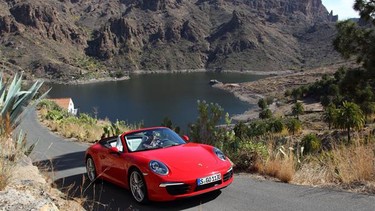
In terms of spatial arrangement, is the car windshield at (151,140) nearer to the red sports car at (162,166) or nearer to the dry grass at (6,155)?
the red sports car at (162,166)

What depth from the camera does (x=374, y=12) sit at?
19.8 m

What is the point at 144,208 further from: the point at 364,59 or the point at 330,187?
the point at 364,59

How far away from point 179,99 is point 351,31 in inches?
4168

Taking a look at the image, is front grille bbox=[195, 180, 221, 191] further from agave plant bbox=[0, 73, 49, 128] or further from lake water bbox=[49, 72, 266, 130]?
lake water bbox=[49, 72, 266, 130]

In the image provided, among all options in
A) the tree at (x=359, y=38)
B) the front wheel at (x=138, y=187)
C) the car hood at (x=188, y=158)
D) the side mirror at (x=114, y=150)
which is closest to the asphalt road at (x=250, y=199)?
the front wheel at (x=138, y=187)

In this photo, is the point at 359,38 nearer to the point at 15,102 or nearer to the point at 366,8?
the point at 366,8

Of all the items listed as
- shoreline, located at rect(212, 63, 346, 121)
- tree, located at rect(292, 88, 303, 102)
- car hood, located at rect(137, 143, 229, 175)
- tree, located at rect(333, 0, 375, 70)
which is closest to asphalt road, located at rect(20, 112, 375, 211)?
car hood, located at rect(137, 143, 229, 175)

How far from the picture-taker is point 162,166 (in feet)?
22.5

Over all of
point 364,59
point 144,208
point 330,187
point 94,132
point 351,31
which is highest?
point 351,31

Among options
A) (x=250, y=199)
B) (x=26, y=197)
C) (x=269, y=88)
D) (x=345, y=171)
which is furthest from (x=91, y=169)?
(x=269, y=88)

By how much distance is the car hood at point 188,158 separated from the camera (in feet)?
22.5

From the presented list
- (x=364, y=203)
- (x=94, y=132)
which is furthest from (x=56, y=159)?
(x=364, y=203)

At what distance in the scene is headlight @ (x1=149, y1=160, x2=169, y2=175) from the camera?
267 inches

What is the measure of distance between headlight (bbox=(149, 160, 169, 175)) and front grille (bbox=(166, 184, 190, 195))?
26 cm
